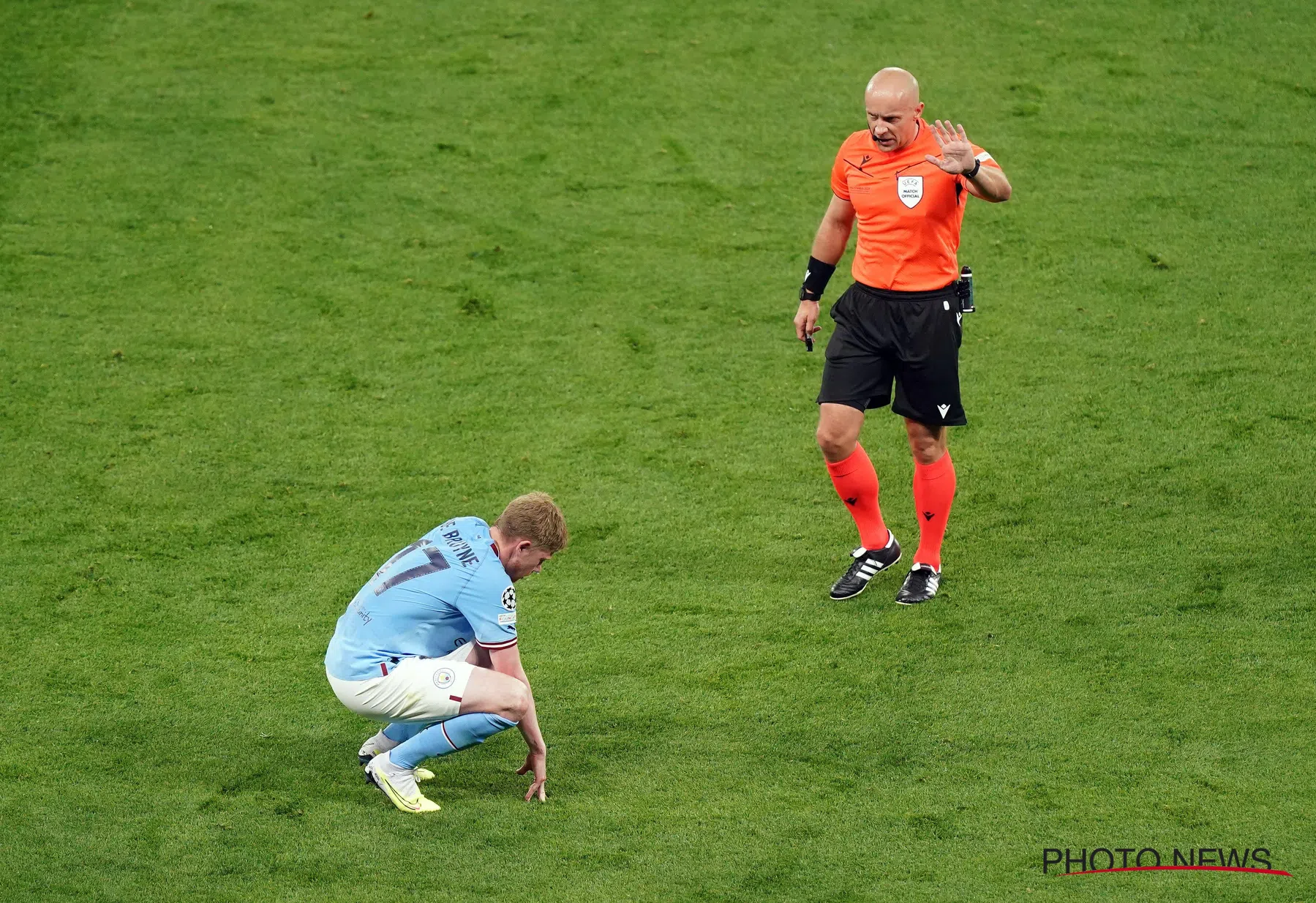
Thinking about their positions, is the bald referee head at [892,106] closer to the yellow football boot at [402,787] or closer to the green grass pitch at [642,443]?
the green grass pitch at [642,443]

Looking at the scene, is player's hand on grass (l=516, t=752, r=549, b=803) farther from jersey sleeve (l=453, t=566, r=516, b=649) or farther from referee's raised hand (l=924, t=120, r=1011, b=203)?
referee's raised hand (l=924, t=120, r=1011, b=203)

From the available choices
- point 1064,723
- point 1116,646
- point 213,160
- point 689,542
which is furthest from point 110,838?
point 213,160

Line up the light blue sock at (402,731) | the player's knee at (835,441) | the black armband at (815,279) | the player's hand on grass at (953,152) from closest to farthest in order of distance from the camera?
the light blue sock at (402,731), the player's hand on grass at (953,152), the player's knee at (835,441), the black armband at (815,279)

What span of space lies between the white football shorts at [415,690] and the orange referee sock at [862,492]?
1.82 m

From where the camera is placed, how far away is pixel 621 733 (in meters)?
4.52

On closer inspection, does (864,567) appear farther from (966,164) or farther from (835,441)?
(966,164)

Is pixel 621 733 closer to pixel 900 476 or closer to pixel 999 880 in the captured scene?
pixel 999 880

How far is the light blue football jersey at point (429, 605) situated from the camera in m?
3.93

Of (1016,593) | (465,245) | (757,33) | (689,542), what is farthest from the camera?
(757,33)

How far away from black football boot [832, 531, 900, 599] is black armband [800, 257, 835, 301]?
98cm

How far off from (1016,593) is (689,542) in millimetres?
1324

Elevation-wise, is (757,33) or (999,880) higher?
(757,33)

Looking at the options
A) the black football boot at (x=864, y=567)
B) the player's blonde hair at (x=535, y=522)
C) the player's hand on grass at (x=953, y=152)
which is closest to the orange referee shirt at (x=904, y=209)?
the player's hand on grass at (x=953, y=152)

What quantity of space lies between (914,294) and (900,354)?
0.22m
